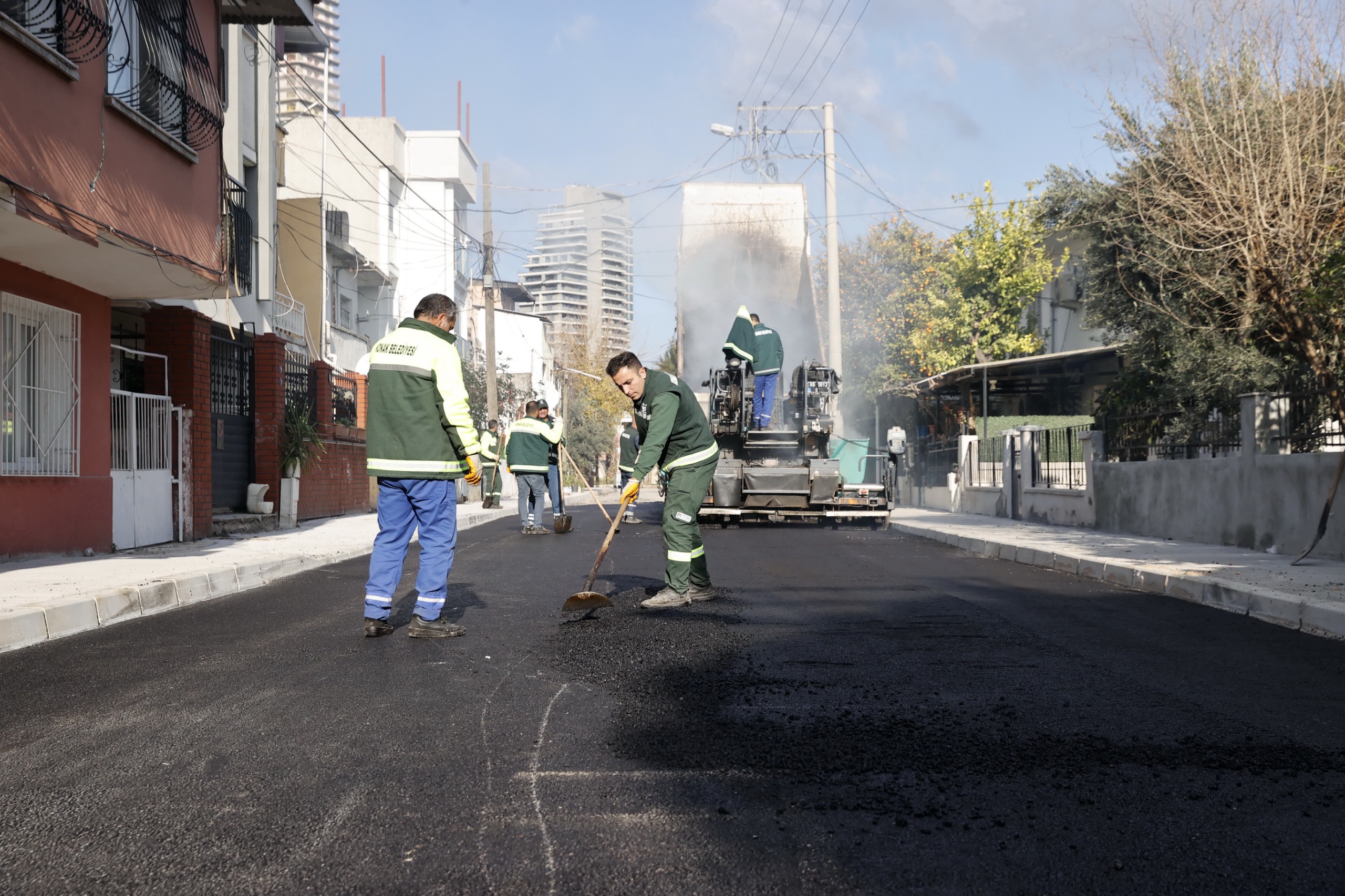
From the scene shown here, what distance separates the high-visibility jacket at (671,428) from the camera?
708cm

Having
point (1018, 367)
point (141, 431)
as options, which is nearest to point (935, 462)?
point (1018, 367)

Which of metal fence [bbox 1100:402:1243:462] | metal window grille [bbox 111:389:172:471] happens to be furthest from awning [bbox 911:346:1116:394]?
metal window grille [bbox 111:389:172:471]

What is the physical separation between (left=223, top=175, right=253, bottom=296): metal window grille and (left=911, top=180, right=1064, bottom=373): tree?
2108cm

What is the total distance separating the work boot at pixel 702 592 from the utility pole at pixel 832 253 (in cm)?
1263

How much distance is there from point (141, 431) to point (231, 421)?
300 centimetres

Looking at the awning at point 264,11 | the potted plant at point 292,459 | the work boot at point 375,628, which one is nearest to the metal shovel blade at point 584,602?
the work boot at point 375,628

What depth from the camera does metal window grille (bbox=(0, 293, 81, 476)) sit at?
9.27 meters

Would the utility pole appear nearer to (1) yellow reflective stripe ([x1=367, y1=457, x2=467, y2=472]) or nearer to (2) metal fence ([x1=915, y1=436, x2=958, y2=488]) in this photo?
(2) metal fence ([x1=915, y1=436, x2=958, y2=488])

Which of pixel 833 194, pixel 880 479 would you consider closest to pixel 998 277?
pixel 833 194

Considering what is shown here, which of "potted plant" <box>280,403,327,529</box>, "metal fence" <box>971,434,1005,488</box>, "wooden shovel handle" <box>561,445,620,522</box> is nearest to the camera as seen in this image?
"wooden shovel handle" <box>561,445,620,522</box>

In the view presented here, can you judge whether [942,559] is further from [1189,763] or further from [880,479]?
[880,479]

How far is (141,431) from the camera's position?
11.5 meters

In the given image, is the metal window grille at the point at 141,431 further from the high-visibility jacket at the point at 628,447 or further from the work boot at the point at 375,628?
the high-visibility jacket at the point at 628,447

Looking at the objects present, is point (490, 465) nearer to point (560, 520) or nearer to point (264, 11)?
point (560, 520)
